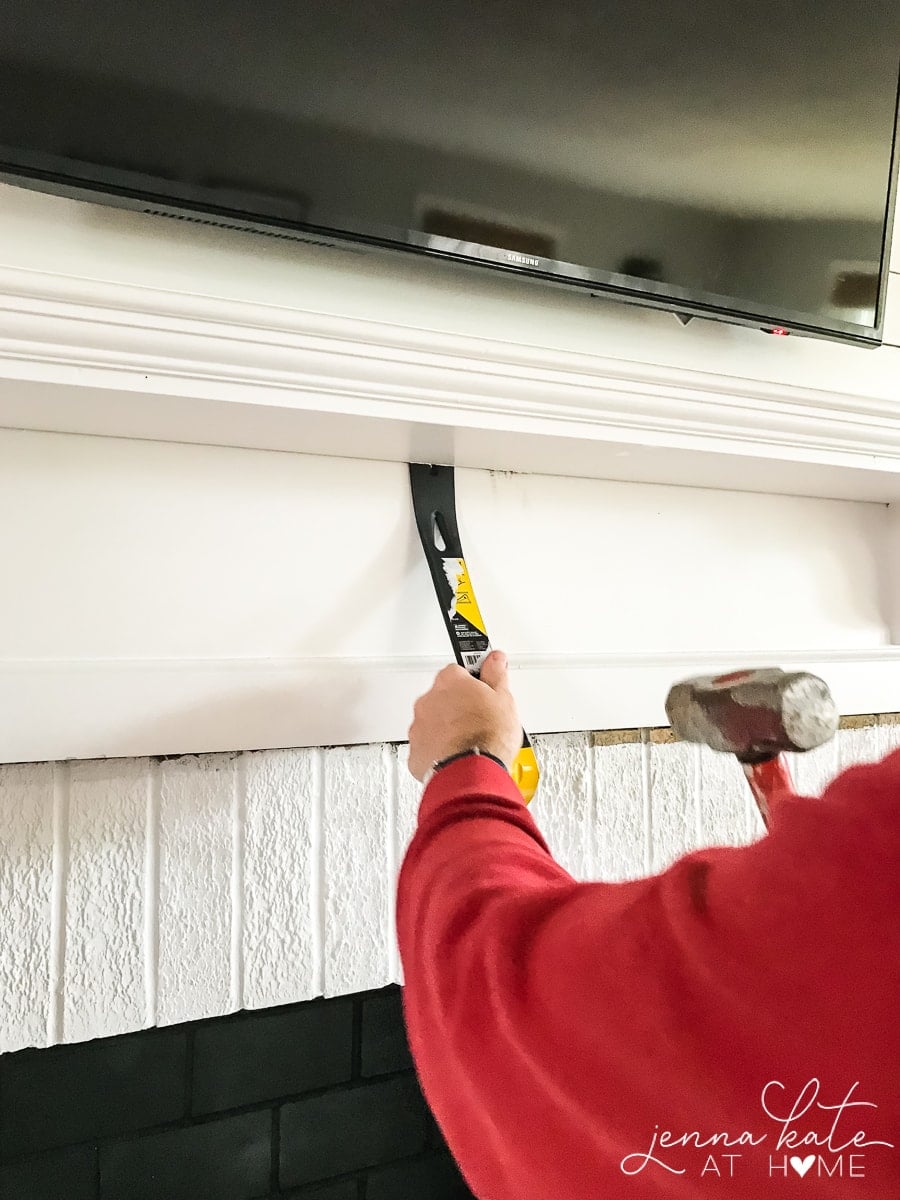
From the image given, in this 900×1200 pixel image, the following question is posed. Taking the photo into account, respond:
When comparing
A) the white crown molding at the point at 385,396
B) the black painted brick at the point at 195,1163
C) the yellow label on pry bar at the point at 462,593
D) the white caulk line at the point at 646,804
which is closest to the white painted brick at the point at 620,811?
the white caulk line at the point at 646,804

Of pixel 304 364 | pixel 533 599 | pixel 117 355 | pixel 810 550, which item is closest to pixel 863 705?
pixel 810 550

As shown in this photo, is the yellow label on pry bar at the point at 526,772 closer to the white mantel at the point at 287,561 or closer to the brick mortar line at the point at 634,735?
the white mantel at the point at 287,561

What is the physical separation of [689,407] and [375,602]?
0.40 meters

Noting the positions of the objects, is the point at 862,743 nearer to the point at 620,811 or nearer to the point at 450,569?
the point at 620,811

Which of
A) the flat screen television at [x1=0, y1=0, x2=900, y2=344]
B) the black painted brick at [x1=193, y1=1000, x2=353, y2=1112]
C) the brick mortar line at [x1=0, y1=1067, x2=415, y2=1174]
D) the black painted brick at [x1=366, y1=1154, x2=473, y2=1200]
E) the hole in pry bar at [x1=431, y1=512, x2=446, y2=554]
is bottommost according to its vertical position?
the black painted brick at [x1=366, y1=1154, x2=473, y2=1200]

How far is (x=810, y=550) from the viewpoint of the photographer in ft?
3.94

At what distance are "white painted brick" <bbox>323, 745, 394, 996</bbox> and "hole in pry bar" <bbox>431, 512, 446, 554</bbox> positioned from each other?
0.79ft

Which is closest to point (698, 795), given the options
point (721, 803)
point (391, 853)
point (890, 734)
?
point (721, 803)

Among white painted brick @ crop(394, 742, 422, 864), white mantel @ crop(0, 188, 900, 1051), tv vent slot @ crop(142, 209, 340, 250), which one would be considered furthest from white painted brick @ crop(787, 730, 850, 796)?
tv vent slot @ crop(142, 209, 340, 250)

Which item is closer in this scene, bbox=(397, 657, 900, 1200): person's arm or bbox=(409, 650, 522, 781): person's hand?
bbox=(397, 657, 900, 1200): person's arm

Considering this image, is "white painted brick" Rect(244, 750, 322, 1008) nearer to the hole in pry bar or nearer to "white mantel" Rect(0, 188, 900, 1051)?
"white mantel" Rect(0, 188, 900, 1051)

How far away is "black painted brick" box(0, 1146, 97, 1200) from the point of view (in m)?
0.78

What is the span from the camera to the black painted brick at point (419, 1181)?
0.93 metres

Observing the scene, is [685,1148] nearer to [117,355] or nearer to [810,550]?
[117,355]
